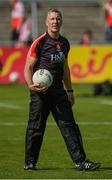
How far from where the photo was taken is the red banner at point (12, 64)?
23703mm

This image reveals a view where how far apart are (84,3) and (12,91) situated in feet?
25.4

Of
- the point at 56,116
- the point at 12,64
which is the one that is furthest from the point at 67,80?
the point at 12,64

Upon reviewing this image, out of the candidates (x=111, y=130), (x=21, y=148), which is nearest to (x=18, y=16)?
(x=111, y=130)

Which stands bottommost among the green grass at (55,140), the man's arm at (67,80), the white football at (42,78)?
the green grass at (55,140)

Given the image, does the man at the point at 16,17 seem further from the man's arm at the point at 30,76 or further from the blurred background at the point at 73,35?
the man's arm at the point at 30,76

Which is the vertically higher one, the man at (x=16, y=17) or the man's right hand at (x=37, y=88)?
the man's right hand at (x=37, y=88)

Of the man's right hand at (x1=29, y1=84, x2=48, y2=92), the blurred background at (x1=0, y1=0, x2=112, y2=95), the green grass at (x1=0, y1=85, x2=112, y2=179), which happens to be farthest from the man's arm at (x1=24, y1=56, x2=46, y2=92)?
the blurred background at (x1=0, y1=0, x2=112, y2=95)

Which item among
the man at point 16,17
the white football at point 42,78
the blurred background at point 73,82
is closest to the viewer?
the white football at point 42,78

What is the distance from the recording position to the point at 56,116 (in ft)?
35.9

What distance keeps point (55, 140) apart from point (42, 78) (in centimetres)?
395

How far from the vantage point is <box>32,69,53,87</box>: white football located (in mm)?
10523

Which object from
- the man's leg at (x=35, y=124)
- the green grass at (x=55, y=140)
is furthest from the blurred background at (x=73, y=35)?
the man's leg at (x=35, y=124)

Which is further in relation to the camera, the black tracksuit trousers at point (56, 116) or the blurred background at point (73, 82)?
the blurred background at point (73, 82)

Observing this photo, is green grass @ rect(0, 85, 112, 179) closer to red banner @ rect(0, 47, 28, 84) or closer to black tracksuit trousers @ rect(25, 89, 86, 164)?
black tracksuit trousers @ rect(25, 89, 86, 164)
